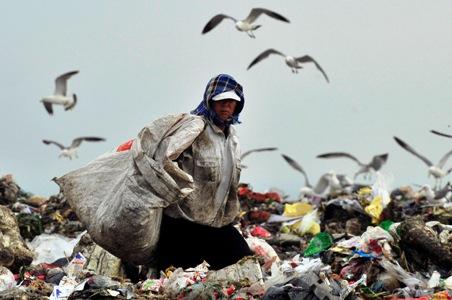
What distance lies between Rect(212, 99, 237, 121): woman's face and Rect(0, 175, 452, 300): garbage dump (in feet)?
2.81

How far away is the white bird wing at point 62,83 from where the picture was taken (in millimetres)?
18422

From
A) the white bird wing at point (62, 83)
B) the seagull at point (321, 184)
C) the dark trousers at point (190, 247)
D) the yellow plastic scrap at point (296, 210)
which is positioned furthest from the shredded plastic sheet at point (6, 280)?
the white bird wing at point (62, 83)

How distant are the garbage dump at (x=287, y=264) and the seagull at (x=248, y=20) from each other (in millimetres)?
6220

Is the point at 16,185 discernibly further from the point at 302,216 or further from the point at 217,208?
the point at 217,208

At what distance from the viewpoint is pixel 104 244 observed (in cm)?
611

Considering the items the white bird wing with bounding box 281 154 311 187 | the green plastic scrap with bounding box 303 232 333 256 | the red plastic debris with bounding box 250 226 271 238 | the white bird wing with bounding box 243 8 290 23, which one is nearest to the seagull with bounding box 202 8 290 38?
the white bird wing with bounding box 243 8 290 23

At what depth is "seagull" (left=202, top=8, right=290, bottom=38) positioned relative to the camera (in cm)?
1608

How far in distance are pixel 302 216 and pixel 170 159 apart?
4.73 m

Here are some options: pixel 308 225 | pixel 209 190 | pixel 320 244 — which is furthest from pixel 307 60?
pixel 209 190

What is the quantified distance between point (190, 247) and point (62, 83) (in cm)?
1297

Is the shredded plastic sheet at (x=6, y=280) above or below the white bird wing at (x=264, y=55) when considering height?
below

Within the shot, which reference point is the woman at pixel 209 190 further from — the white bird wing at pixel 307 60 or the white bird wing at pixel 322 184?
the white bird wing at pixel 322 184

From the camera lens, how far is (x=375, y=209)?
910 centimetres

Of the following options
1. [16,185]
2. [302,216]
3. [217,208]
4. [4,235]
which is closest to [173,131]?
[217,208]
